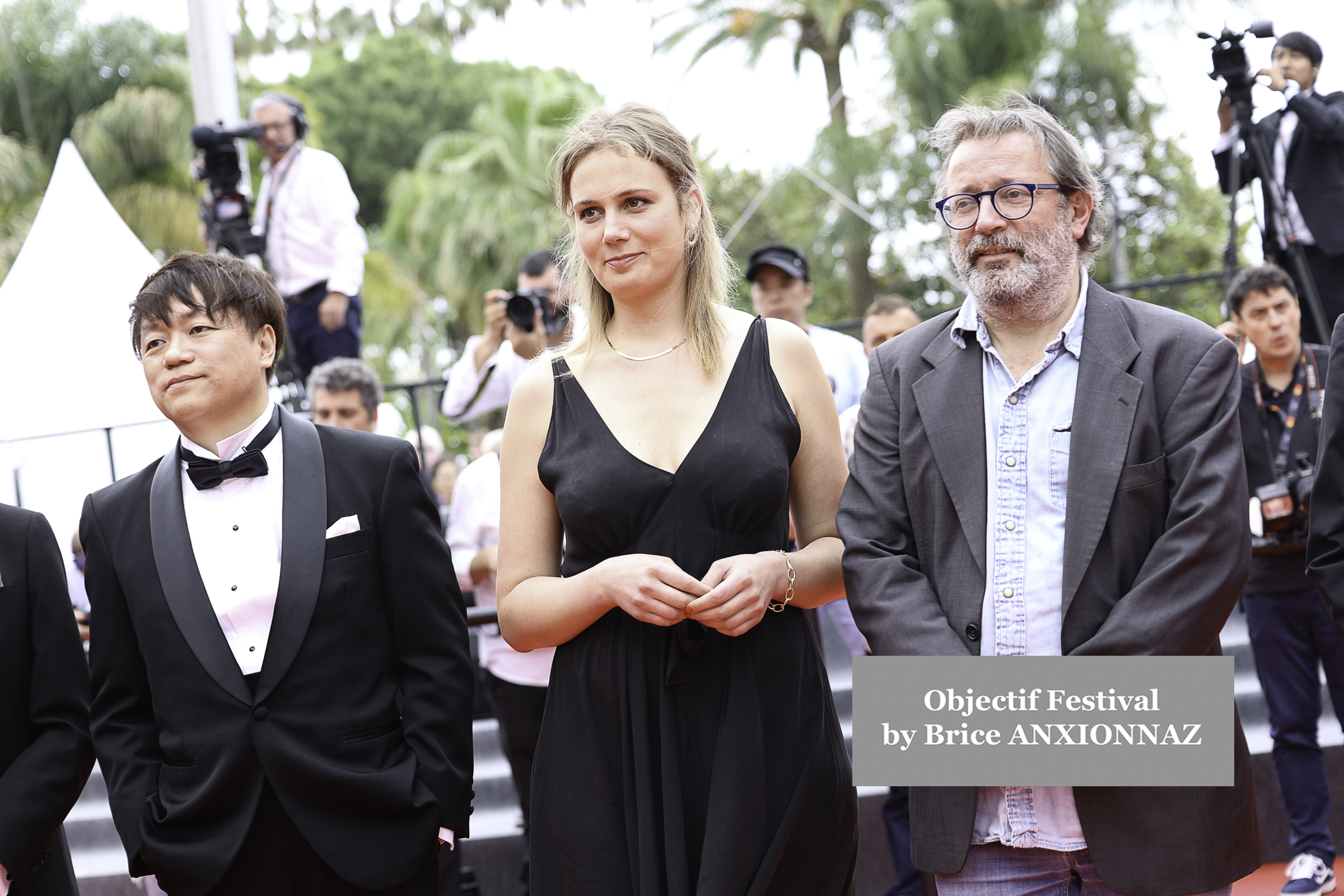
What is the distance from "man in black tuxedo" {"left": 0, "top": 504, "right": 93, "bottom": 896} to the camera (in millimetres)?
2557

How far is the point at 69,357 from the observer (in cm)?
581

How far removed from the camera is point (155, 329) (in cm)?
262

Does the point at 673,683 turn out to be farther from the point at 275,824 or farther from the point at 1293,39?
the point at 1293,39

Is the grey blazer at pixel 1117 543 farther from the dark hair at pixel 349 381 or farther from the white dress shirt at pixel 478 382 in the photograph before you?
the white dress shirt at pixel 478 382

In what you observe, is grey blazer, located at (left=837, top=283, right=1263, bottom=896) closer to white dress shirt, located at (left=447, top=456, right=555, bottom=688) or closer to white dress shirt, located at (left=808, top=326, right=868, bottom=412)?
white dress shirt, located at (left=447, top=456, right=555, bottom=688)

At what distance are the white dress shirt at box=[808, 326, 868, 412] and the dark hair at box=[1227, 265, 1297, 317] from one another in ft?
4.93

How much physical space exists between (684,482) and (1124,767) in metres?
0.93

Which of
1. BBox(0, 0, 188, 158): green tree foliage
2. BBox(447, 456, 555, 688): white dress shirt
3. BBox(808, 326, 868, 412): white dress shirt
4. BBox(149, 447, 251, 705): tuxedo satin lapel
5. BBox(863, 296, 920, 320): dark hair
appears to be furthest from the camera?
BBox(0, 0, 188, 158): green tree foliage

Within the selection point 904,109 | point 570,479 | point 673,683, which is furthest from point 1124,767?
point 904,109

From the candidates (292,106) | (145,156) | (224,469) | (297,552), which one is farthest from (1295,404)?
(145,156)

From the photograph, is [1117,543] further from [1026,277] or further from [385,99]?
[385,99]

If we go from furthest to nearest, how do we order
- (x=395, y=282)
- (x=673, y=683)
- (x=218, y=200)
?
1. (x=395, y=282)
2. (x=218, y=200)
3. (x=673, y=683)

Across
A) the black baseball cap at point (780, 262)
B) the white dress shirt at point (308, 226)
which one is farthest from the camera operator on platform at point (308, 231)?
the black baseball cap at point (780, 262)

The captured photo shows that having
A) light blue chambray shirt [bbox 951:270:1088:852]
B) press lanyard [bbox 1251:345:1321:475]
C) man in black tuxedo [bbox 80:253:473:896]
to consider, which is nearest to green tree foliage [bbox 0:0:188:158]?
press lanyard [bbox 1251:345:1321:475]
